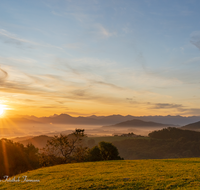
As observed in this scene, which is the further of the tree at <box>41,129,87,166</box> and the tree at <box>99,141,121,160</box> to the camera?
the tree at <box>99,141,121,160</box>

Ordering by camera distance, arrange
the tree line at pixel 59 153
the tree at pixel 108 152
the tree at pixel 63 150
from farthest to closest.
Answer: the tree at pixel 108 152 → the tree at pixel 63 150 → the tree line at pixel 59 153

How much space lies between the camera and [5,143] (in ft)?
169

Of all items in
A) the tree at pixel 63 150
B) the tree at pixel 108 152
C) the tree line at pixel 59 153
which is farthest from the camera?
the tree at pixel 108 152

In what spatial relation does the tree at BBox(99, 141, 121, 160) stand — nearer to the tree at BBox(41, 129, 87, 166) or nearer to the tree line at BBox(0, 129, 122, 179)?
the tree line at BBox(0, 129, 122, 179)

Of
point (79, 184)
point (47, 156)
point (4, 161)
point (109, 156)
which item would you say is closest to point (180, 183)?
point (79, 184)

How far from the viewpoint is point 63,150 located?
49562 millimetres

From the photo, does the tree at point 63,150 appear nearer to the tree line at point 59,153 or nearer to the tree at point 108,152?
the tree line at point 59,153

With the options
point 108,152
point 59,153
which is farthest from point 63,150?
point 108,152

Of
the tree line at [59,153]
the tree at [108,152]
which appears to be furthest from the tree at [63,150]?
the tree at [108,152]

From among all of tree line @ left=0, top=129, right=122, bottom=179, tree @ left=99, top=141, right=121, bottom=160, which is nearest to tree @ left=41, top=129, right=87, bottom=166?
tree line @ left=0, top=129, right=122, bottom=179

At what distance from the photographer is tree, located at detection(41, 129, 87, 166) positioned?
1871 inches

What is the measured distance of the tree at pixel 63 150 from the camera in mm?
47528

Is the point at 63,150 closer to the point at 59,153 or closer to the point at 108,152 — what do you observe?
the point at 59,153

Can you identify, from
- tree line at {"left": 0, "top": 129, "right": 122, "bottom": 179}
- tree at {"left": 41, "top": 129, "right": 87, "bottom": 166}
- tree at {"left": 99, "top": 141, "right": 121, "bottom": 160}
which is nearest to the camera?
tree line at {"left": 0, "top": 129, "right": 122, "bottom": 179}
